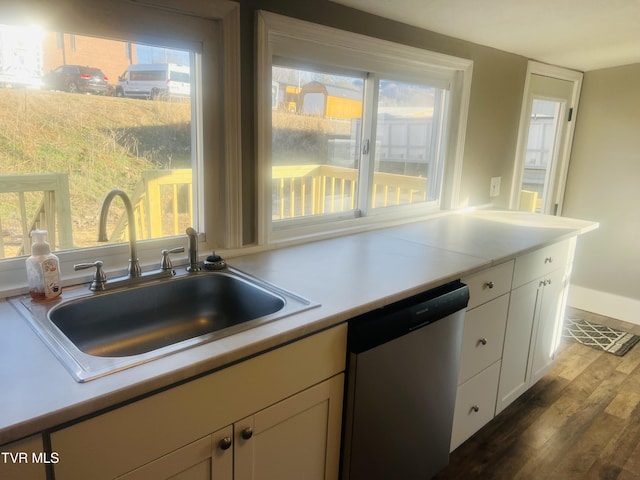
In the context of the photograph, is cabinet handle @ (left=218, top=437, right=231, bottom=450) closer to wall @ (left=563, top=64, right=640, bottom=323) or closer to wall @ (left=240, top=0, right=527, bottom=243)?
wall @ (left=240, top=0, right=527, bottom=243)

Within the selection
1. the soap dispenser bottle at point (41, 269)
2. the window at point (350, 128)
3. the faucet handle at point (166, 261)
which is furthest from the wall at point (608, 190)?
the soap dispenser bottle at point (41, 269)

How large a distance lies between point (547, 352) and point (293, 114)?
1.95 metres

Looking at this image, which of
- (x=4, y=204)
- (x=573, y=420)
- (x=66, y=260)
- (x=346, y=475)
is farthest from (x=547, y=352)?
(x=4, y=204)

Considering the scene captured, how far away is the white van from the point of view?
1460 mm

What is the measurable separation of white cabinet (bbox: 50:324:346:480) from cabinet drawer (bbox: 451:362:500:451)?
2.46 feet

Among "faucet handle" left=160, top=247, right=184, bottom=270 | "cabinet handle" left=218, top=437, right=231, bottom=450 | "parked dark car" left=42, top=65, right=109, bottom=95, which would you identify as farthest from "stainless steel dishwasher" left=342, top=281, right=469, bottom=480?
"parked dark car" left=42, top=65, right=109, bottom=95

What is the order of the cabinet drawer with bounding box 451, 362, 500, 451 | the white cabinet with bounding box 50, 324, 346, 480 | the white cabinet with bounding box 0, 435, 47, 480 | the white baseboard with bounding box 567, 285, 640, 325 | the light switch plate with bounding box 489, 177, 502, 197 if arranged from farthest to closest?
the white baseboard with bounding box 567, 285, 640, 325
the light switch plate with bounding box 489, 177, 502, 197
the cabinet drawer with bounding box 451, 362, 500, 451
the white cabinet with bounding box 50, 324, 346, 480
the white cabinet with bounding box 0, 435, 47, 480

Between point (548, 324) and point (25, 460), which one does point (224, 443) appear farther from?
point (548, 324)

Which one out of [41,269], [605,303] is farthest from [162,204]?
[605,303]

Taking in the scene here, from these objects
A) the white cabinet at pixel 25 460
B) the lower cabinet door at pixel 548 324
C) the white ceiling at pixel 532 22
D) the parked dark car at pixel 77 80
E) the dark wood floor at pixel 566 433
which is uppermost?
the white ceiling at pixel 532 22

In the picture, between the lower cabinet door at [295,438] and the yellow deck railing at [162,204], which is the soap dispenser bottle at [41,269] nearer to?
the yellow deck railing at [162,204]

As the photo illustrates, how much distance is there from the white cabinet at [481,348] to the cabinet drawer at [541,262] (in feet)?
0.32

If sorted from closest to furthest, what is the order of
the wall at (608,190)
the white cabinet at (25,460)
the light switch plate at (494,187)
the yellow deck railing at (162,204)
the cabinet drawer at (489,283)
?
the white cabinet at (25,460) < the yellow deck railing at (162,204) < the cabinet drawer at (489,283) < the light switch plate at (494,187) < the wall at (608,190)

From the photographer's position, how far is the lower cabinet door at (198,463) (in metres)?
0.95
